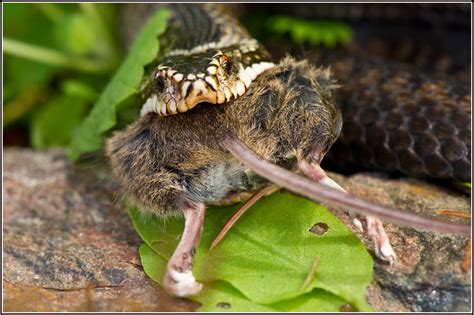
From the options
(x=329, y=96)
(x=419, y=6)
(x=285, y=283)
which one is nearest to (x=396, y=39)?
(x=419, y=6)

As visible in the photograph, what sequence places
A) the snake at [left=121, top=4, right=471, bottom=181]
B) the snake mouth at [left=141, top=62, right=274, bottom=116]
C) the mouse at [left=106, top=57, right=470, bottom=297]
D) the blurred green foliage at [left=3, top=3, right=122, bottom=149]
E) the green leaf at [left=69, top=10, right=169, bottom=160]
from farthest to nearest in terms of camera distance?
the blurred green foliage at [left=3, top=3, right=122, bottom=149] → the green leaf at [left=69, top=10, right=169, bottom=160] → the snake at [left=121, top=4, right=471, bottom=181] → the mouse at [left=106, top=57, right=470, bottom=297] → the snake mouth at [left=141, top=62, right=274, bottom=116]

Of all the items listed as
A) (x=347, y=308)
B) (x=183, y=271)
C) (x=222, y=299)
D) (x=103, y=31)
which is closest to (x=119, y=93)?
(x=183, y=271)

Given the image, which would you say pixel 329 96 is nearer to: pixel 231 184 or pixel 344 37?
pixel 231 184

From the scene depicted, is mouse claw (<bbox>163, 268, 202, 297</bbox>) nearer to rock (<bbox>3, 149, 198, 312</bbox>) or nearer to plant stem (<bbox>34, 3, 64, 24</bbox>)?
rock (<bbox>3, 149, 198, 312</bbox>)

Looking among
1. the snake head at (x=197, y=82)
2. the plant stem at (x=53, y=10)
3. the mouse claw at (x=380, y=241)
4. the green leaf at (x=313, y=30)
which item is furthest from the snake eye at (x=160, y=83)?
the plant stem at (x=53, y=10)

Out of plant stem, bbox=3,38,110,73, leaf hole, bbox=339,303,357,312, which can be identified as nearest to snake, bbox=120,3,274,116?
leaf hole, bbox=339,303,357,312

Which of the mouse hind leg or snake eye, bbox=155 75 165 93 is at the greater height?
snake eye, bbox=155 75 165 93

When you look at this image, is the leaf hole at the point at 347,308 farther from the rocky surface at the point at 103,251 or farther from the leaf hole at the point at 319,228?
the leaf hole at the point at 319,228

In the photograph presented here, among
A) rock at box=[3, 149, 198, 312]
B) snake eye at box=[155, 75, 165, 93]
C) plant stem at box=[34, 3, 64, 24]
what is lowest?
rock at box=[3, 149, 198, 312]
